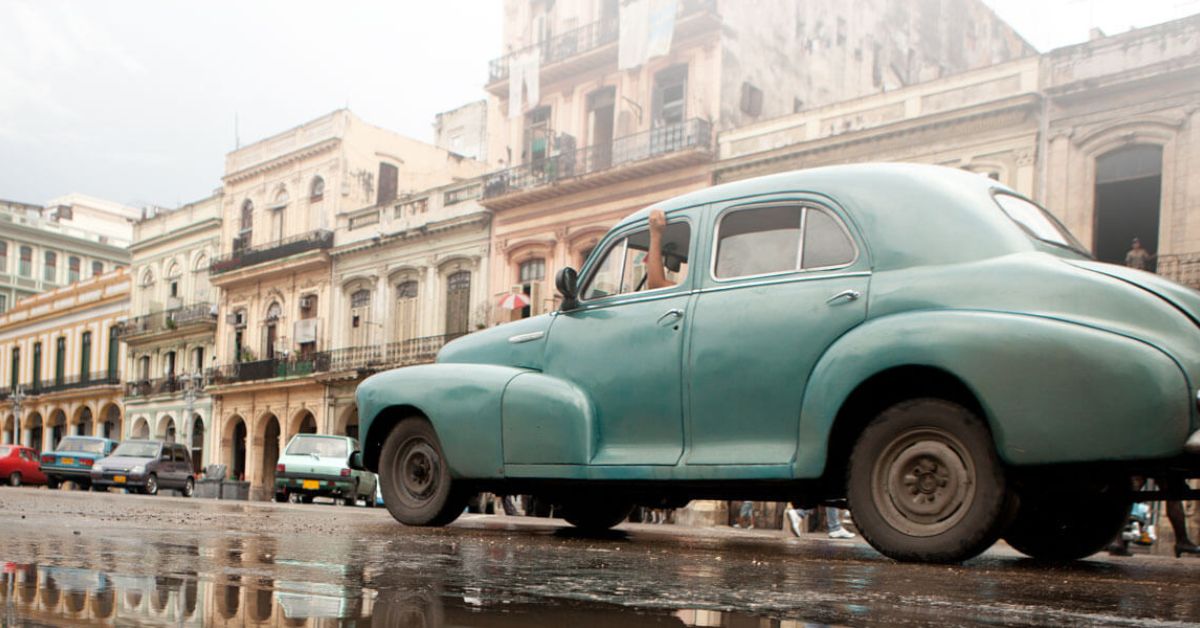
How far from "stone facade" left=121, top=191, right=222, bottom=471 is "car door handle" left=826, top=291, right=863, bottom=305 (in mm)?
39104

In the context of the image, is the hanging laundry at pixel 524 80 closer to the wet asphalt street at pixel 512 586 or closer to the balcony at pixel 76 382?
the wet asphalt street at pixel 512 586

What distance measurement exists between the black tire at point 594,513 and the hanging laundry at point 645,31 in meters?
20.6

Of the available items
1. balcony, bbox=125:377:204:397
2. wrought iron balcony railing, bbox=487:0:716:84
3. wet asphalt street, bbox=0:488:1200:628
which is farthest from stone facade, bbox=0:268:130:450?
wet asphalt street, bbox=0:488:1200:628

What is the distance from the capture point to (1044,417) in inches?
173

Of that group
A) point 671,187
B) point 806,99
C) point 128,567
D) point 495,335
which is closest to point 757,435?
point 495,335

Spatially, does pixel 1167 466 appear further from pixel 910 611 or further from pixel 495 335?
pixel 495 335

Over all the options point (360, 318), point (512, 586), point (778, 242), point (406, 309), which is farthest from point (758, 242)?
point (360, 318)

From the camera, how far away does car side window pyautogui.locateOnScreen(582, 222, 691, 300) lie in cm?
623

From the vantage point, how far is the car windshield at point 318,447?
20.9 m

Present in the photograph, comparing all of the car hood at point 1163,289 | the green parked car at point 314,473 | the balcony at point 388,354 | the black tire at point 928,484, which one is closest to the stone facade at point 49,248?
the balcony at point 388,354

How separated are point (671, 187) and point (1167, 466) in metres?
22.9

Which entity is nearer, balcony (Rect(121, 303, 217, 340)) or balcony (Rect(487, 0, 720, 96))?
balcony (Rect(487, 0, 720, 96))

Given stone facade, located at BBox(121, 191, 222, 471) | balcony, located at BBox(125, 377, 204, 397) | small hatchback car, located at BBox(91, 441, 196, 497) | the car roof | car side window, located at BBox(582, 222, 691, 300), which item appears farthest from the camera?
balcony, located at BBox(125, 377, 204, 397)

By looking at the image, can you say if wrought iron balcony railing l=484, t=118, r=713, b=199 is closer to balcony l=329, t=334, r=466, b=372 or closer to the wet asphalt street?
balcony l=329, t=334, r=466, b=372
